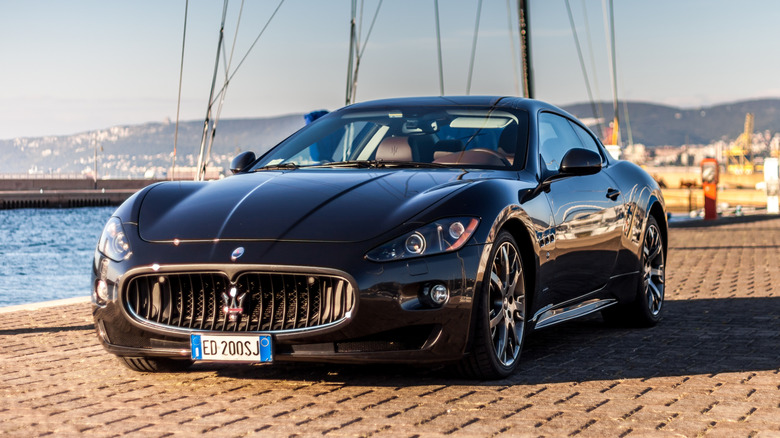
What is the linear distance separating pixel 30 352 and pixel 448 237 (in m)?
3.09

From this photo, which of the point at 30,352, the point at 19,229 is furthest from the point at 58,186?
the point at 30,352

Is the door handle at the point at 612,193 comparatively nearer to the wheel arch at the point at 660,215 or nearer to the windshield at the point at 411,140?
the wheel arch at the point at 660,215

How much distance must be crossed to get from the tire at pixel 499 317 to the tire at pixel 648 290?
2.00m

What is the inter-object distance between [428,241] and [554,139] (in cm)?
210

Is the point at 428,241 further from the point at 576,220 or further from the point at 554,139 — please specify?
the point at 554,139

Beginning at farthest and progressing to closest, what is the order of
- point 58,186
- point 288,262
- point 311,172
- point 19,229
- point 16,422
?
point 58,186 → point 19,229 → point 311,172 → point 288,262 → point 16,422

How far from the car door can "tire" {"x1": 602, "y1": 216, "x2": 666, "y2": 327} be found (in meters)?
0.63

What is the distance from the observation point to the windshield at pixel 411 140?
614 cm

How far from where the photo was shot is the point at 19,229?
64.3 meters

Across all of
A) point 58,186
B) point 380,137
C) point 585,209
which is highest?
point 380,137

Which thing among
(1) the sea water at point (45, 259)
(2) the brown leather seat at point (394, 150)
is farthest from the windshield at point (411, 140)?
(1) the sea water at point (45, 259)

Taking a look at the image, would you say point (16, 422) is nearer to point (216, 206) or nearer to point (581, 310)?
point (216, 206)

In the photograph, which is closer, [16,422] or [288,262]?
[16,422]

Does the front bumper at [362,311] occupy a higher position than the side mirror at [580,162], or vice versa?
the side mirror at [580,162]
